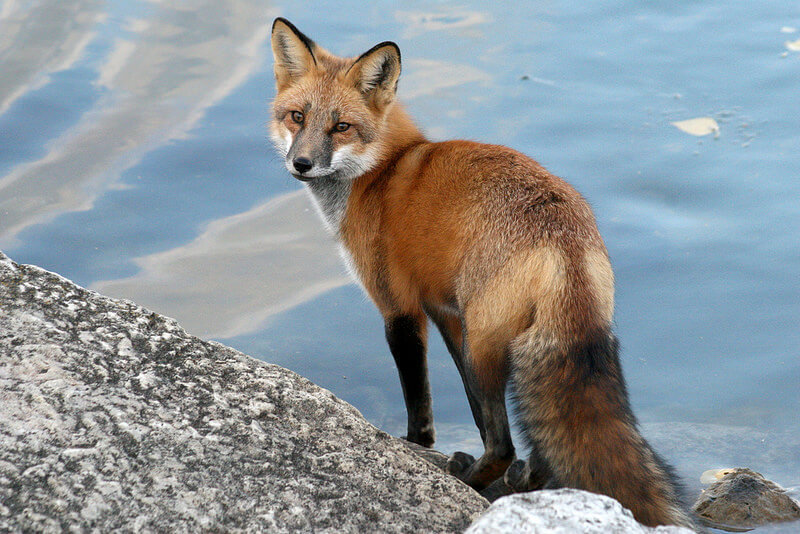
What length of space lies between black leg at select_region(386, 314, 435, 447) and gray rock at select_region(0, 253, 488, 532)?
1010 mm

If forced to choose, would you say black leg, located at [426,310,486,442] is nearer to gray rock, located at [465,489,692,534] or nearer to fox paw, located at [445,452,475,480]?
fox paw, located at [445,452,475,480]

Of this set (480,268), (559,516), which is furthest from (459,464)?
(559,516)

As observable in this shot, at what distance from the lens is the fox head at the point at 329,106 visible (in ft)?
14.0

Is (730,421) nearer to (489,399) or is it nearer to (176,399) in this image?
(489,399)

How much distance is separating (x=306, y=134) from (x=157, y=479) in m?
2.37

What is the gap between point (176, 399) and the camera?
2.77 m

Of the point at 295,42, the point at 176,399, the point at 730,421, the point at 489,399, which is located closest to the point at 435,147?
the point at 295,42

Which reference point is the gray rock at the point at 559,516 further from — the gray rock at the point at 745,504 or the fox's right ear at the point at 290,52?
the fox's right ear at the point at 290,52

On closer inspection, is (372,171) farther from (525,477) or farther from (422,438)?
(525,477)

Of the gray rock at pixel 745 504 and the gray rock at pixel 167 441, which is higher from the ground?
the gray rock at pixel 167 441

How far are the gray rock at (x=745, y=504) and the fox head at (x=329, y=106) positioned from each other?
2.46 metres

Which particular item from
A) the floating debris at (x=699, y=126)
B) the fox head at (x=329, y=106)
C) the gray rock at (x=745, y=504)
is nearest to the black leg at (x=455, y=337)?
the fox head at (x=329, y=106)

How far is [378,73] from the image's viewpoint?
14.8 feet

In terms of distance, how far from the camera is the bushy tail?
2742 millimetres
